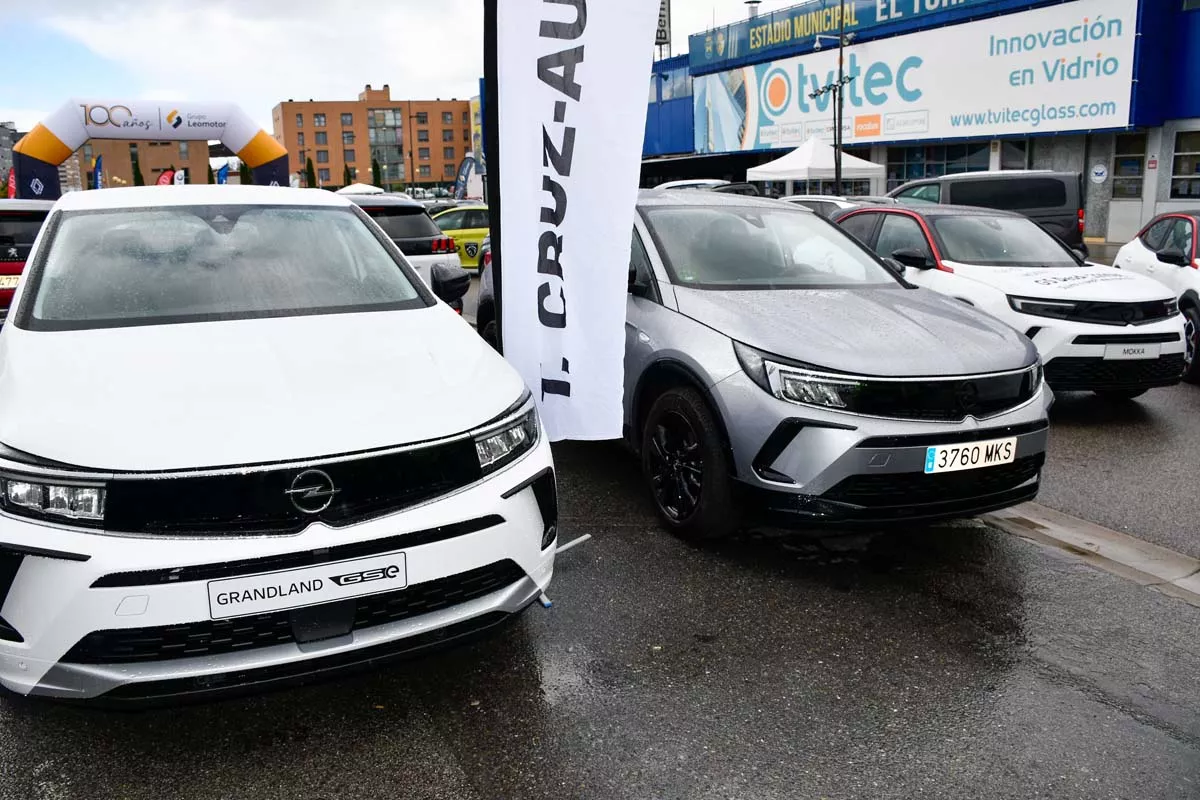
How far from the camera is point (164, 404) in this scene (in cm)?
287

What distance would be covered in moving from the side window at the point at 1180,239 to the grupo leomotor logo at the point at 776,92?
29.2 metres

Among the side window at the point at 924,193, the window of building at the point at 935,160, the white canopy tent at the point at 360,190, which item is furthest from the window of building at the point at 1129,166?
the white canopy tent at the point at 360,190

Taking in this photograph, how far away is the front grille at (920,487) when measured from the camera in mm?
3844

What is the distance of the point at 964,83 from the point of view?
29.3m

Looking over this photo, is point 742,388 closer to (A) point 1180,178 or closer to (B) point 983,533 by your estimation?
(B) point 983,533

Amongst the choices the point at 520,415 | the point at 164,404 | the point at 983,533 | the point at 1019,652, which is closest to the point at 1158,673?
the point at 1019,652

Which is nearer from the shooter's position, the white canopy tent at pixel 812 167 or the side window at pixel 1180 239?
the side window at pixel 1180 239

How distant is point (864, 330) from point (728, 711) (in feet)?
6.30

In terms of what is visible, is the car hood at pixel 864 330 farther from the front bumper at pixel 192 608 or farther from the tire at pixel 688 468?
the front bumper at pixel 192 608

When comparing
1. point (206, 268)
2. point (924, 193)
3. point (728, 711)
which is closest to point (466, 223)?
point (924, 193)

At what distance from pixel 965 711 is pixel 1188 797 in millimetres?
638

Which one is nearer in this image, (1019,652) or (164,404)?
(164,404)

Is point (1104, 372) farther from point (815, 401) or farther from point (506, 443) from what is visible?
point (506, 443)

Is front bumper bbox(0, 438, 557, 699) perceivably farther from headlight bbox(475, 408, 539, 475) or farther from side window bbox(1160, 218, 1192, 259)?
side window bbox(1160, 218, 1192, 259)
